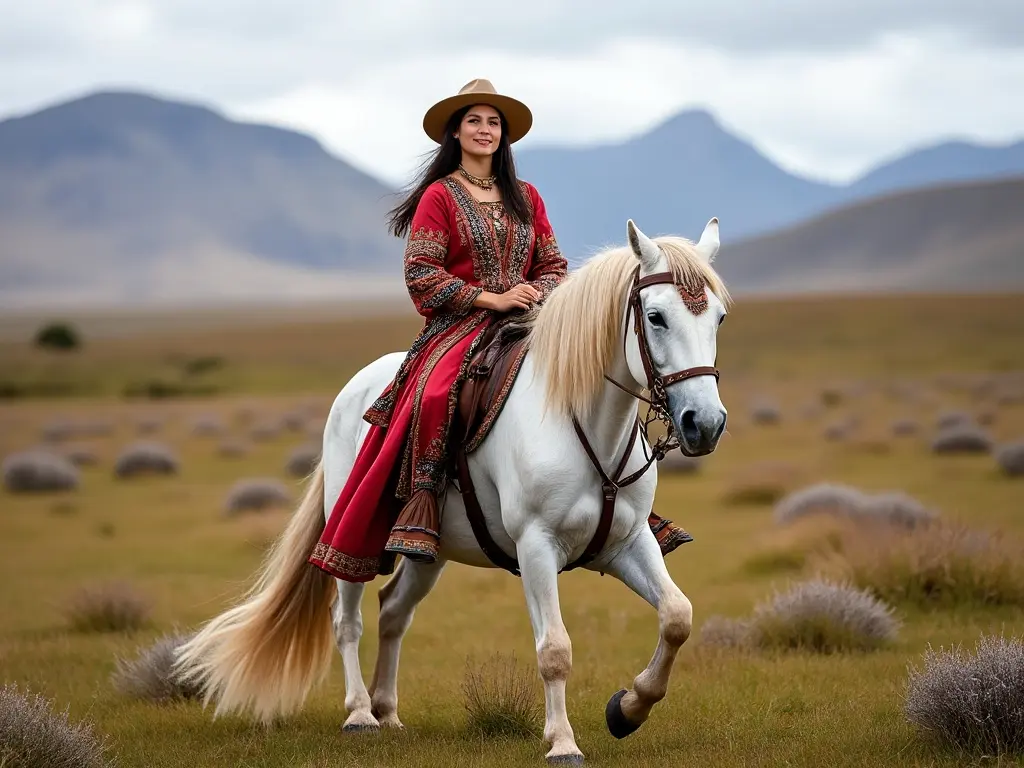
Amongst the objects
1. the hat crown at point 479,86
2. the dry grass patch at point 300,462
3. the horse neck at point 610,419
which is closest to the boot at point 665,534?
the horse neck at point 610,419

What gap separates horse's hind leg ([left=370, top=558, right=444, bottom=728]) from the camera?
8070 millimetres

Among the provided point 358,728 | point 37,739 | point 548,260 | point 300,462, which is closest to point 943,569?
point 548,260

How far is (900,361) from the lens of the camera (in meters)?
66.7

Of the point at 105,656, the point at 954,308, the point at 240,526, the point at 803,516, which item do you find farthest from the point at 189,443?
the point at 954,308

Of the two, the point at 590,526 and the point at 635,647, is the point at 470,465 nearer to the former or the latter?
the point at 590,526

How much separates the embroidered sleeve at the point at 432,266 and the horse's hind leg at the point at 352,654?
196cm

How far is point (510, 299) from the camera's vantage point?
715 cm

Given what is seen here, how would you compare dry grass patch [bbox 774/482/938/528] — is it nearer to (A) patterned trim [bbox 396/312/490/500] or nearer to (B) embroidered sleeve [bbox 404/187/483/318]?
(A) patterned trim [bbox 396/312/490/500]

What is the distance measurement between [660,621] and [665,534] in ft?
2.69

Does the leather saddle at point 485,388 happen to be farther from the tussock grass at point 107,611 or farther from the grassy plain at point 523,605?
the tussock grass at point 107,611

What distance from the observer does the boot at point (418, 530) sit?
6746 millimetres

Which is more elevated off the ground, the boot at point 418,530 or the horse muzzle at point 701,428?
the horse muzzle at point 701,428

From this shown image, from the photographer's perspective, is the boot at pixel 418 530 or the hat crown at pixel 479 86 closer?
the boot at pixel 418 530

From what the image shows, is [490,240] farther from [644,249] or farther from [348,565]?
[348,565]
